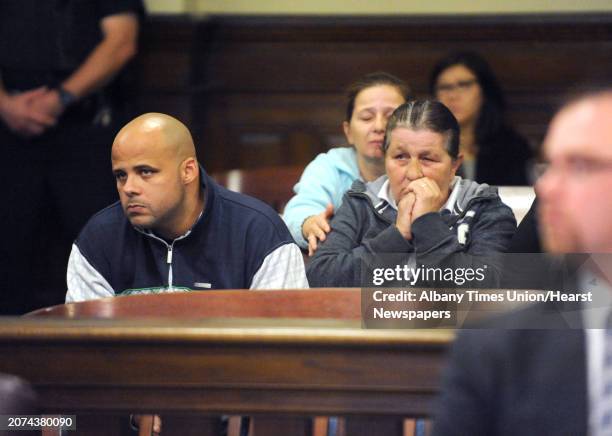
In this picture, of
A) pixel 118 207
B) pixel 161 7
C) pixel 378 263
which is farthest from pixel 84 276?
pixel 161 7

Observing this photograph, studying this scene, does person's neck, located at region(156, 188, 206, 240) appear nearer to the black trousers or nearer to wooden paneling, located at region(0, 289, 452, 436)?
the black trousers

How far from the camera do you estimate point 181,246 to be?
2475 millimetres

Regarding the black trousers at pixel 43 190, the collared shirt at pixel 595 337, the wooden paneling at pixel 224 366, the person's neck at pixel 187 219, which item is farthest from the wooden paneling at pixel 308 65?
the collared shirt at pixel 595 337

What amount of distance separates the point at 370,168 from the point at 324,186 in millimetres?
151

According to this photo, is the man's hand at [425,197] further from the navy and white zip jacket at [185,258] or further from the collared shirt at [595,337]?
the collared shirt at [595,337]

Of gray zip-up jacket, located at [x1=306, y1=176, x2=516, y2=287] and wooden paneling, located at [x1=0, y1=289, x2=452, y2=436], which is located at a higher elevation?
gray zip-up jacket, located at [x1=306, y1=176, x2=516, y2=287]

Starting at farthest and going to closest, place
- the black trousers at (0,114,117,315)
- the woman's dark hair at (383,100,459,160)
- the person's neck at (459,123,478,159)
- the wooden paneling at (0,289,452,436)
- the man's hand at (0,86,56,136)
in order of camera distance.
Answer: the person's neck at (459,123,478,159) → the man's hand at (0,86,56,136) → the black trousers at (0,114,117,315) → the woman's dark hair at (383,100,459,160) → the wooden paneling at (0,289,452,436)

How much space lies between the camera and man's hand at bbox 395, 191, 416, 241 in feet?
7.54

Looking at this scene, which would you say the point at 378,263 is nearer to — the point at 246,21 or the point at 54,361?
the point at 54,361

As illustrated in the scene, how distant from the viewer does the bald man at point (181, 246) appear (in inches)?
94.9

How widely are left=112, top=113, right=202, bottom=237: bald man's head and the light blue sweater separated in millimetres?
508

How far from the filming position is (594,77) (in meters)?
1.27

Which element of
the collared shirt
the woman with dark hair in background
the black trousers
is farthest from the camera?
the woman with dark hair in background

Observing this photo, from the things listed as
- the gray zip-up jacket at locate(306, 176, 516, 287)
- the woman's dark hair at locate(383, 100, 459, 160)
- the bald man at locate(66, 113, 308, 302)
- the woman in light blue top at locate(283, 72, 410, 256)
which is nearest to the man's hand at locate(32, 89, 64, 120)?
the woman in light blue top at locate(283, 72, 410, 256)
